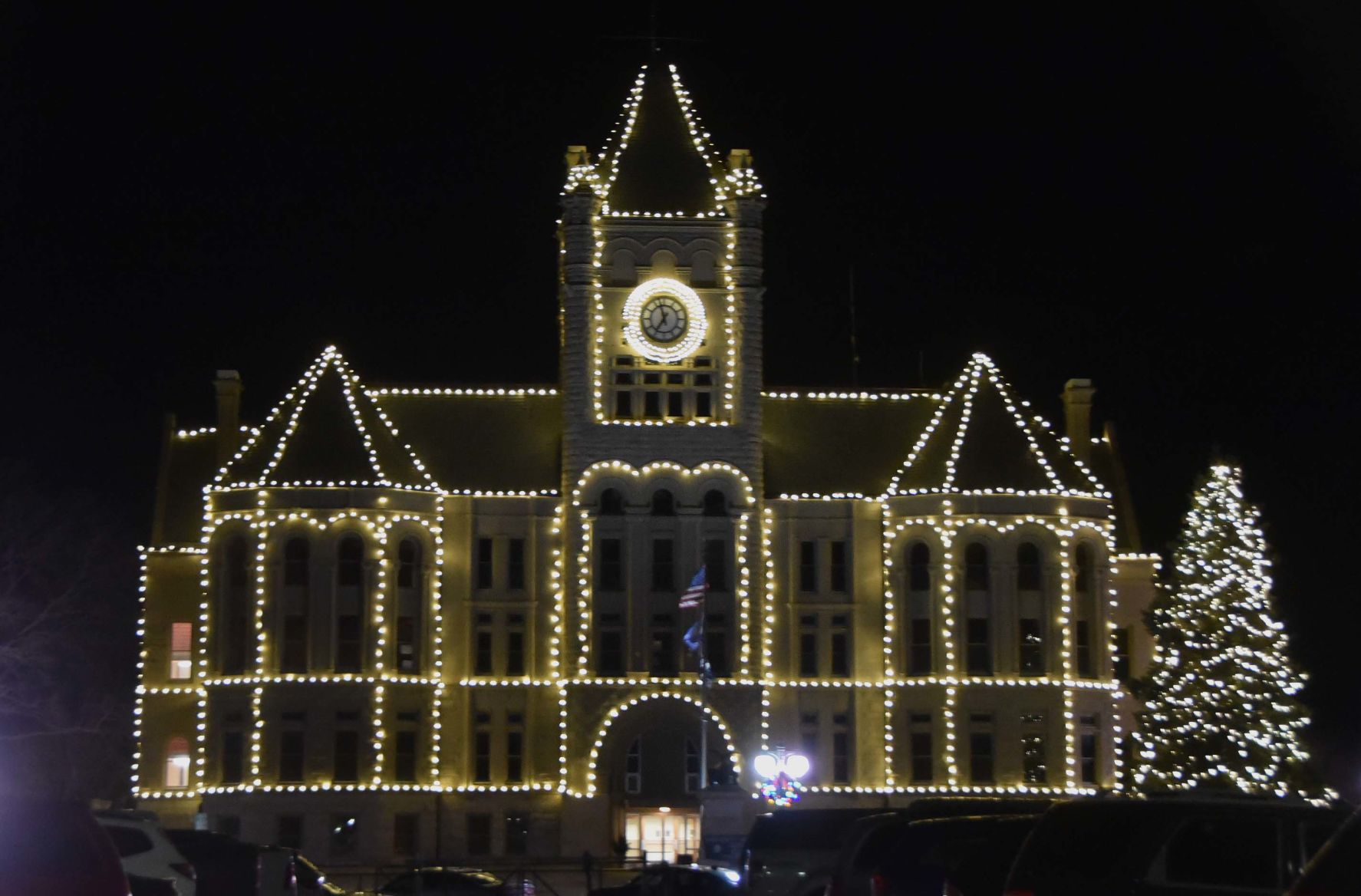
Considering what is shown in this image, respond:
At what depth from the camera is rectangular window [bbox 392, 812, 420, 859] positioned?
201ft

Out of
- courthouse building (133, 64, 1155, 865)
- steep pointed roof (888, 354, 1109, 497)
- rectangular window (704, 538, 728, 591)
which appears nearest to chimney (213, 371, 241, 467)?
courthouse building (133, 64, 1155, 865)

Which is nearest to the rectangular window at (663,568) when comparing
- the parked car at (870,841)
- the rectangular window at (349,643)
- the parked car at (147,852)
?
the rectangular window at (349,643)

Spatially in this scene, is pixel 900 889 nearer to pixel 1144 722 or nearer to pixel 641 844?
pixel 1144 722

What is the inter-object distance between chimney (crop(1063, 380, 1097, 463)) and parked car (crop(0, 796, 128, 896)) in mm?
55343

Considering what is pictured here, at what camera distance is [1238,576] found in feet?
187

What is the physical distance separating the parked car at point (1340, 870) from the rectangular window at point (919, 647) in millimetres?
49779

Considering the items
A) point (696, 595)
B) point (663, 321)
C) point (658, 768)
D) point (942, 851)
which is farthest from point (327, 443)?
point (942, 851)

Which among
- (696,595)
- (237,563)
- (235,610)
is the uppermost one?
(237,563)

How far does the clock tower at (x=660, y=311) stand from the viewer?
208 feet

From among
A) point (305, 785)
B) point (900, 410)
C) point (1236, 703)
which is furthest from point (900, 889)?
point (900, 410)

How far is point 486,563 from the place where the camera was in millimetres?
63781

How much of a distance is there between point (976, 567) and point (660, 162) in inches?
551

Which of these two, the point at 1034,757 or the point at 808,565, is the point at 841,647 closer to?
the point at 808,565

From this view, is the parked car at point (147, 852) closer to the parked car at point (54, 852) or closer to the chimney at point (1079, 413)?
the parked car at point (54, 852)
